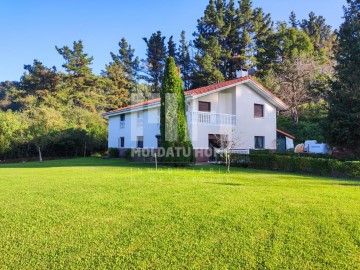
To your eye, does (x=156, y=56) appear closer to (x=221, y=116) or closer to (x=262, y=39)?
(x=262, y=39)

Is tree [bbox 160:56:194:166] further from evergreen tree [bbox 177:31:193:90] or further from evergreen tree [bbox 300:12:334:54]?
evergreen tree [bbox 300:12:334:54]

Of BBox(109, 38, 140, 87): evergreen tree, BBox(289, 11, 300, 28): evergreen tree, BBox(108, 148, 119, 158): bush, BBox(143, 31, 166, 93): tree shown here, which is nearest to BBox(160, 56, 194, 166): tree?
BBox(108, 148, 119, 158): bush

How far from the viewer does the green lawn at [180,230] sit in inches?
159

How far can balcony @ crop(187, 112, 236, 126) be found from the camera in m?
20.9

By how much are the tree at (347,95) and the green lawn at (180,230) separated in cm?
1100

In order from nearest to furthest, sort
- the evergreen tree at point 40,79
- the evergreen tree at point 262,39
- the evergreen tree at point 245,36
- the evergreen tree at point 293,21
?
the evergreen tree at point 245,36 → the evergreen tree at point 262,39 → the evergreen tree at point 40,79 → the evergreen tree at point 293,21

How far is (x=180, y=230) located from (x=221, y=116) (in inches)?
701

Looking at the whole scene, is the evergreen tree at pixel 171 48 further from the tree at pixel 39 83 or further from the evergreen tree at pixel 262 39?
the tree at pixel 39 83

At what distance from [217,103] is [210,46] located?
65.2ft

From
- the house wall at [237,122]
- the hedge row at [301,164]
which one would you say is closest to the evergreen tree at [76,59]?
the house wall at [237,122]

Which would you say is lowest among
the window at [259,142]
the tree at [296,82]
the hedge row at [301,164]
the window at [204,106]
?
the hedge row at [301,164]

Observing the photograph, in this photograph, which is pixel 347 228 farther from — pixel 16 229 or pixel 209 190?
pixel 16 229

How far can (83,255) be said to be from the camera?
13.7 ft

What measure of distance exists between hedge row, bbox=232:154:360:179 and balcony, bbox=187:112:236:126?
4.45 meters
